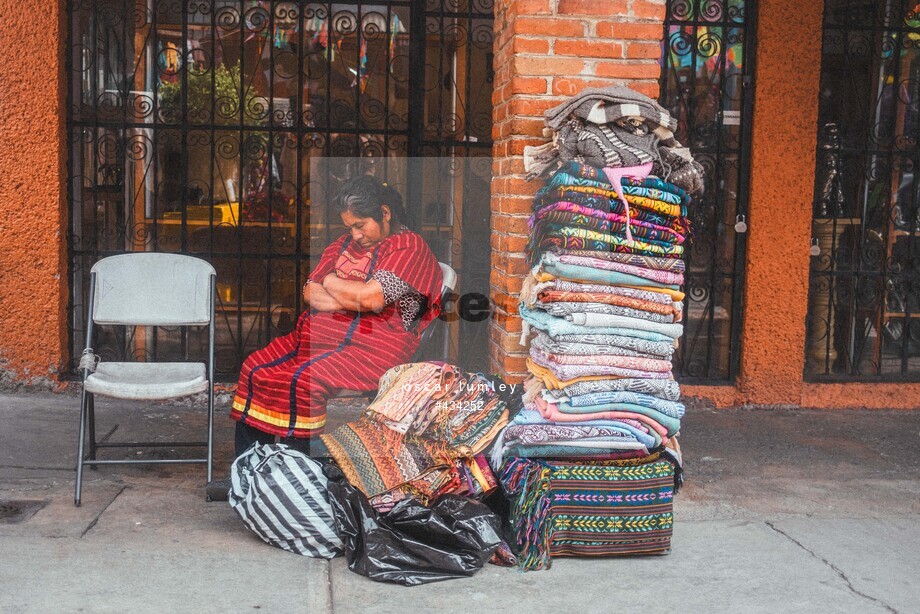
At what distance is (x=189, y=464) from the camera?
5383 mm

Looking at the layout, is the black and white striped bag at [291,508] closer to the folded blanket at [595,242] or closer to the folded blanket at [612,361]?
the folded blanket at [612,361]

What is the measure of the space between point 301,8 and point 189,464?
279cm

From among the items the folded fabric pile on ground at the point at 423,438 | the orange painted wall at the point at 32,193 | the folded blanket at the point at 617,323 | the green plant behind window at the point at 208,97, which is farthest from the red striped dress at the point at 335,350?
the orange painted wall at the point at 32,193

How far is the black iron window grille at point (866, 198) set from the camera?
673 centimetres

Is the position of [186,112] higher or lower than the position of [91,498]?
higher

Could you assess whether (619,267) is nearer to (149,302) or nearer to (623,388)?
(623,388)

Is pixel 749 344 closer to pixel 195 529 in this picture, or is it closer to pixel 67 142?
pixel 195 529

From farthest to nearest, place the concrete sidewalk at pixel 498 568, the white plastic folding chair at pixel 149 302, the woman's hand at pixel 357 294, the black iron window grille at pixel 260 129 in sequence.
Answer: the black iron window grille at pixel 260 129 → the white plastic folding chair at pixel 149 302 → the woman's hand at pixel 357 294 → the concrete sidewalk at pixel 498 568

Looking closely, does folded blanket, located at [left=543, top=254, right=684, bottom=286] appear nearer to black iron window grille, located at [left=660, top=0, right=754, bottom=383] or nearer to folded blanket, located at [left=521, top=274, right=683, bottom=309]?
folded blanket, located at [left=521, top=274, right=683, bottom=309]

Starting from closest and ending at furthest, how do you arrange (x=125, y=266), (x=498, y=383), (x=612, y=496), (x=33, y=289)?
(x=612, y=496)
(x=498, y=383)
(x=125, y=266)
(x=33, y=289)

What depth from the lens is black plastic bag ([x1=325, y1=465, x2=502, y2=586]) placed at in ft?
13.1

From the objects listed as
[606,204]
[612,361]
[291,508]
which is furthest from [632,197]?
[291,508]

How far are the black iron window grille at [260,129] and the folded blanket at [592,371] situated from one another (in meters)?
2.13

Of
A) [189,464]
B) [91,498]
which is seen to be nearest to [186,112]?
[189,464]
